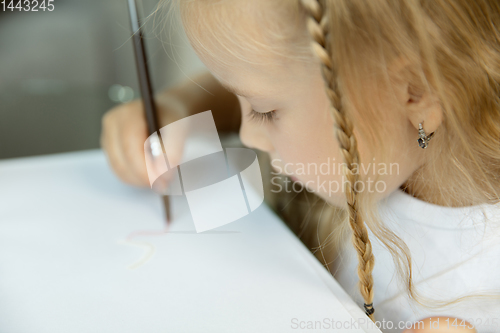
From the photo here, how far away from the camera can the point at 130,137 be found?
46cm

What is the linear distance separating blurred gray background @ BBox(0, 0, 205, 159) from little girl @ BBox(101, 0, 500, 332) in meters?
0.37

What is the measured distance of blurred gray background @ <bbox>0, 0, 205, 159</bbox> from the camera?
0.68m

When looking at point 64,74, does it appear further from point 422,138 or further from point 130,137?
point 422,138

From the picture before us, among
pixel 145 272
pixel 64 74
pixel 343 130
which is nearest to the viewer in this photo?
pixel 343 130

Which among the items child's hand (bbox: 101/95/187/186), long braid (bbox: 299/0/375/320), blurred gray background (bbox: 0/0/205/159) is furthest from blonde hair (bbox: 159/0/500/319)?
blurred gray background (bbox: 0/0/205/159)

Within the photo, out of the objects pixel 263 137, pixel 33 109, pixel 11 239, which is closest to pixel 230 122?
pixel 263 137

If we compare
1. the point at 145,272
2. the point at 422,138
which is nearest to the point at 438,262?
the point at 422,138

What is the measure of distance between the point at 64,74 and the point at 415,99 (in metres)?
0.73

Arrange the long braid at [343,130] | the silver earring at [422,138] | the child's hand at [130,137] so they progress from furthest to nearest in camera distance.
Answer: the child's hand at [130,137]
the silver earring at [422,138]
the long braid at [343,130]

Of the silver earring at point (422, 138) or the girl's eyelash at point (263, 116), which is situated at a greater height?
the girl's eyelash at point (263, 116)

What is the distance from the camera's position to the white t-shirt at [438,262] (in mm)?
310

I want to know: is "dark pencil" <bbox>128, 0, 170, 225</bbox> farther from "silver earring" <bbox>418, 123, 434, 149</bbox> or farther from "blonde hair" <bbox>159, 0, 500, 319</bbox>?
"silver earring" <bbox>418, 123, 434, 149</bbox>

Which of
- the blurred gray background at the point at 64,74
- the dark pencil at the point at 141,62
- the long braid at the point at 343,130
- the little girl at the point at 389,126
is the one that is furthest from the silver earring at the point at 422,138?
the blurred gray background at the point at 64,74

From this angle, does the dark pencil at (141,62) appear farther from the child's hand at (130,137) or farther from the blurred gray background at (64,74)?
the blurred gray background at (64,74)
